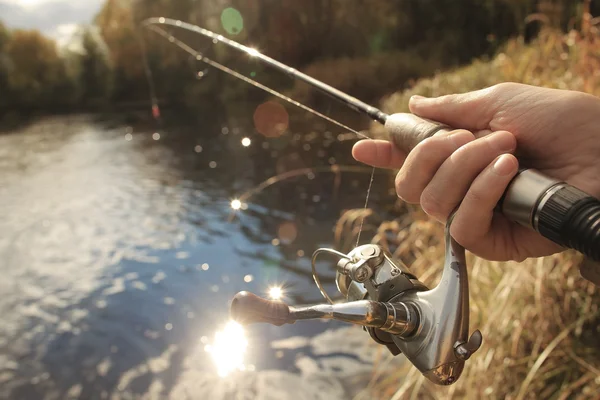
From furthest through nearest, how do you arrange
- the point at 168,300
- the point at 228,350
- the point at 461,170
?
the point at 168,300
the point at 228,350
the point at 461,170

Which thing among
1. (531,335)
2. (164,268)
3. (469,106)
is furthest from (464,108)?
(164,268)

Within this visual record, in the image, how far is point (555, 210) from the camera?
3.12 ft

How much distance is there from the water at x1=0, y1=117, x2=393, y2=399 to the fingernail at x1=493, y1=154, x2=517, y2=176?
10.4 ft

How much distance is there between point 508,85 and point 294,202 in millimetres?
6927

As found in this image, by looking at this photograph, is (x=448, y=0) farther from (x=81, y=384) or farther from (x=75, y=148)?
(x=81, y=384)

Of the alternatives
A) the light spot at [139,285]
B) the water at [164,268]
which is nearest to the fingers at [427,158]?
the water at [164,268]

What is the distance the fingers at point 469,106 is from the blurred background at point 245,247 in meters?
0.59

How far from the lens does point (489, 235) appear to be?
1.41 meters

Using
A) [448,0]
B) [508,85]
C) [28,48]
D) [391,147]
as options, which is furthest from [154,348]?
[28,48]

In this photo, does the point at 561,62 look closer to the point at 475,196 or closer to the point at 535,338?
the point at 535,338

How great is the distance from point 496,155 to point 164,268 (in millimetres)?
5810

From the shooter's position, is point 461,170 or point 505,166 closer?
point 505,166

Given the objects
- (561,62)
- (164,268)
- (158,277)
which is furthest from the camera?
(164,268)

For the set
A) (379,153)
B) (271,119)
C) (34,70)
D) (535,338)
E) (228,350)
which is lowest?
(34,70)
